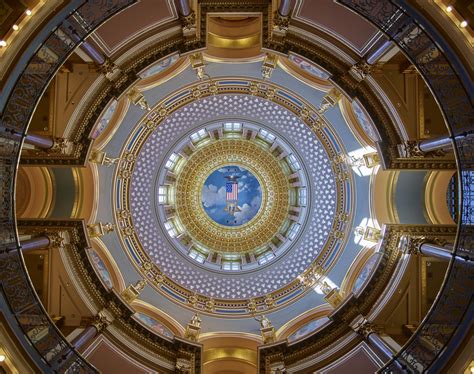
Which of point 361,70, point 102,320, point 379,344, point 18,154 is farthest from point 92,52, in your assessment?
point 379,344

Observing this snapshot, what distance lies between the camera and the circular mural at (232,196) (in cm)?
3022

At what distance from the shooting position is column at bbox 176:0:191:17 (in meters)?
16.3

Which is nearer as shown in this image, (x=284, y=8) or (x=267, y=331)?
(x=284, y=8)

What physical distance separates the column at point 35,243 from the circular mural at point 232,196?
13.3m

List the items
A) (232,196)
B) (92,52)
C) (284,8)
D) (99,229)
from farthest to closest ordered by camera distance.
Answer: (232,196) < (99,229) < (92,52) < (284,8)

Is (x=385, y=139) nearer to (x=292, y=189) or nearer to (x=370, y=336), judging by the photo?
(x=370, y=336)

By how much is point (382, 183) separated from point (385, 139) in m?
3.45

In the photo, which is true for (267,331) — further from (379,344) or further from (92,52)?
(92,52)

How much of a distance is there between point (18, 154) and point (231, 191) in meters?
18.1

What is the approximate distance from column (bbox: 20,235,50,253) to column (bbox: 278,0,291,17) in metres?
12.9

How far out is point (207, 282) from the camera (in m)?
25.6

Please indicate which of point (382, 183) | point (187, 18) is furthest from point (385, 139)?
point (187, 18)

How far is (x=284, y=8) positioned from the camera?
53.7 feet

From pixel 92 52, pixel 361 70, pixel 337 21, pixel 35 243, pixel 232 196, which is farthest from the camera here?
pixel 232 196
